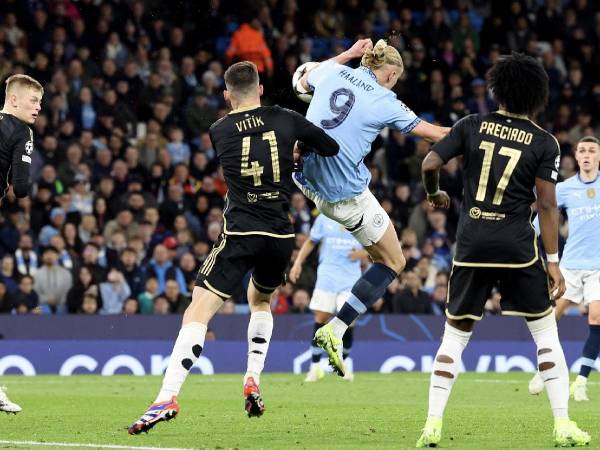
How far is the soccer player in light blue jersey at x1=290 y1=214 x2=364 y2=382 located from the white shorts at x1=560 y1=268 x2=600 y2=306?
378 cm

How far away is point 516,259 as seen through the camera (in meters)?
8.20

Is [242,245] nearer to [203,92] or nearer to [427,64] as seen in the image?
[203,92]

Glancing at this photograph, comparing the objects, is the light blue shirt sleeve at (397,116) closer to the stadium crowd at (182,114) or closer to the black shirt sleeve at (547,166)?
the black shirt sleeve at (547,166)

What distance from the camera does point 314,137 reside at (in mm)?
9258

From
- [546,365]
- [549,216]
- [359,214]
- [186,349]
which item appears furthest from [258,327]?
[549,216]

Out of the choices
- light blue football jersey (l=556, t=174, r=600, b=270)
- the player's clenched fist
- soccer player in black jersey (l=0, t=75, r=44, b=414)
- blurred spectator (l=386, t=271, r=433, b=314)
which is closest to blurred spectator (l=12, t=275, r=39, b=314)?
blurred spectator (l=386, t=271, r=433, b=314)

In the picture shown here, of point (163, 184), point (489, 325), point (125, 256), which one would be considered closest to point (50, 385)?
point (125, 256)

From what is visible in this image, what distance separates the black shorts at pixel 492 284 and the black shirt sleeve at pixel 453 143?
75 cm

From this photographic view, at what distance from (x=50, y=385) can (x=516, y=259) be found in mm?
8615

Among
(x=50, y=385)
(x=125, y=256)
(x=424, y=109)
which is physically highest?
(x=424, y=109)

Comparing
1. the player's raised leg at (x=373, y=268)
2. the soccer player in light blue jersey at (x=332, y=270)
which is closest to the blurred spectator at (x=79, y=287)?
the soccer player in light blue jersey at (x=332, y=270)

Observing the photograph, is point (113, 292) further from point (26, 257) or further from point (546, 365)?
point (546, 365)

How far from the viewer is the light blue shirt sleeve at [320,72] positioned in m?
10.1

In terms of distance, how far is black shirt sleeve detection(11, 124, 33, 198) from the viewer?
30.7 ft
